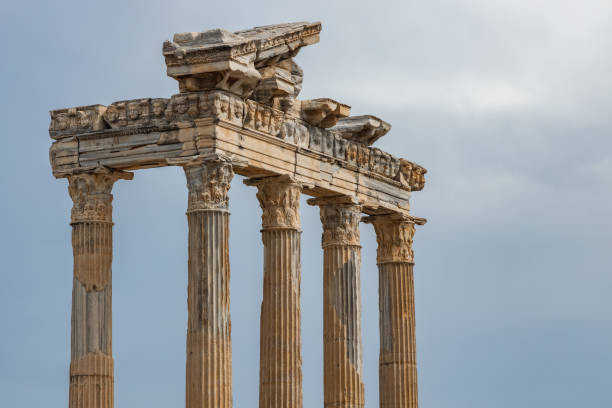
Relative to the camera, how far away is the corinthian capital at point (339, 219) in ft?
187

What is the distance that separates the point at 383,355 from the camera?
199 feet

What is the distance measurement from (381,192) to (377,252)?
2971mm

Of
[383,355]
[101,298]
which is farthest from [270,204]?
[383,355]

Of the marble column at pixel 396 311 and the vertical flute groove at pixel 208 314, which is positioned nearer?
the vertical flute groove at pixel 208 314

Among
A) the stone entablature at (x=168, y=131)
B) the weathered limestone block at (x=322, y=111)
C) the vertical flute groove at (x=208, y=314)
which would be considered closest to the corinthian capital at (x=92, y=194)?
the stone entablature at (x=168, y=131)

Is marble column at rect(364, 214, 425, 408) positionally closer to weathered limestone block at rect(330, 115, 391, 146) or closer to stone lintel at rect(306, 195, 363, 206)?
weathered limestone block at rect(330, 115, 391, 146)

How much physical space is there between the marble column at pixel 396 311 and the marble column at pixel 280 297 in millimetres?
7856

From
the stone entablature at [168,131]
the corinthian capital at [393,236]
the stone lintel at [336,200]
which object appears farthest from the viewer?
the corinthian capital at [393,236]

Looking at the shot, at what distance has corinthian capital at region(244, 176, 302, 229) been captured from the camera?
5303cm

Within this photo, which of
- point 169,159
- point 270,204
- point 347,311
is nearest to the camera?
point 169,159

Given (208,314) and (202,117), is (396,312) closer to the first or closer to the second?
(208,314)

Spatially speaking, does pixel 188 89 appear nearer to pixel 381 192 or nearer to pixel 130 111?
pixel 130 111

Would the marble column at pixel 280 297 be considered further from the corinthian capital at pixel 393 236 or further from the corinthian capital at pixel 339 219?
the corinthian capital at pixel 393 236

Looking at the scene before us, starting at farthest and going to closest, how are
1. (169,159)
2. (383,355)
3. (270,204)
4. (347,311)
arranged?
(383,355), (347,311), (270,204), (169,159)
